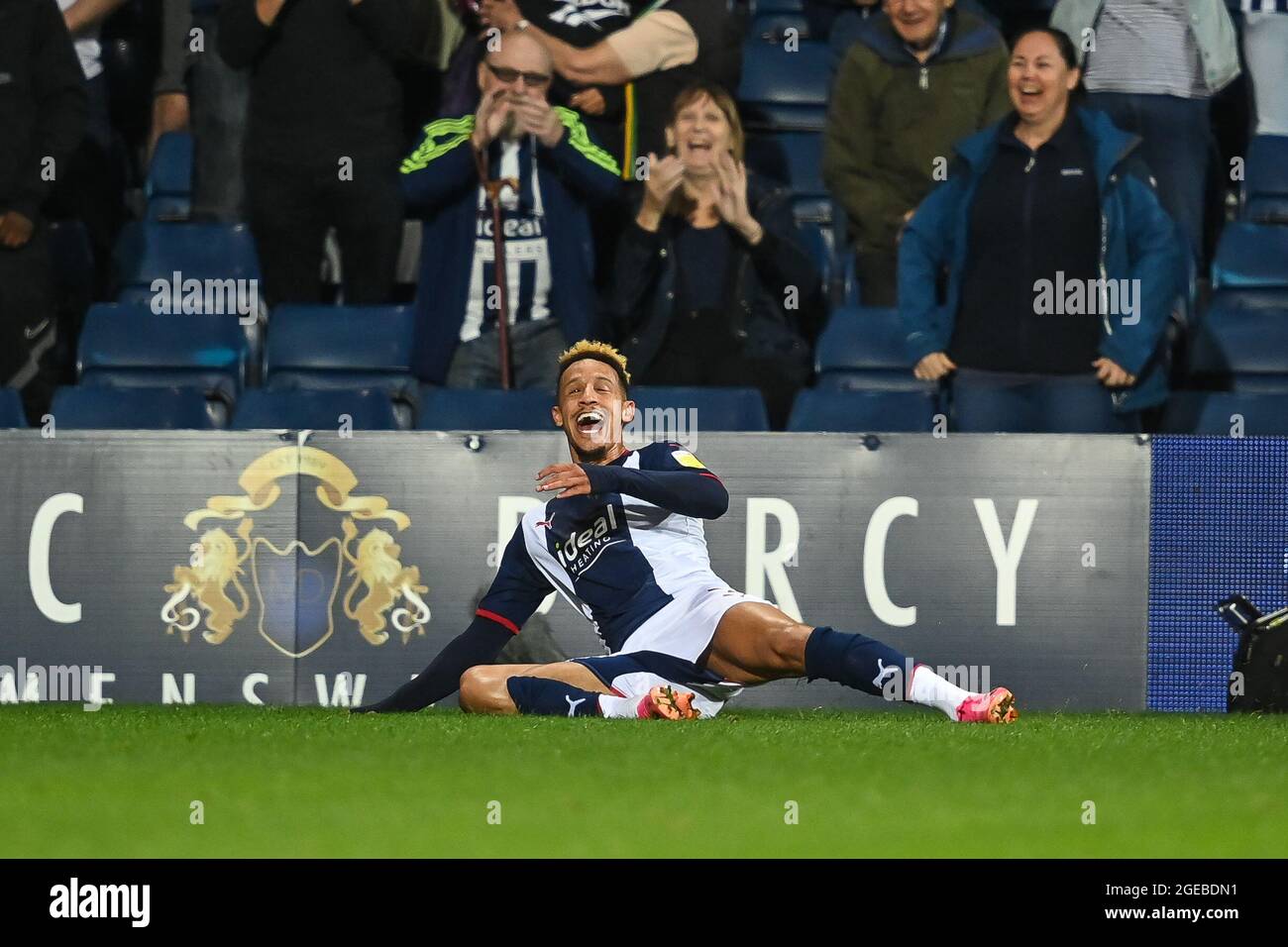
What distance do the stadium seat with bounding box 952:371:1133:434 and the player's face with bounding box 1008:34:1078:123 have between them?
4.30 ft

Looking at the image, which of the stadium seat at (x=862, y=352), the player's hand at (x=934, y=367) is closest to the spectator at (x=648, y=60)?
the stadium seat at (x=862, y=352)

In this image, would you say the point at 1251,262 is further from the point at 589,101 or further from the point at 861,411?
the point at 589,101

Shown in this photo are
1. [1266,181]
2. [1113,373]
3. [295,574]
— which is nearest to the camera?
[295,574]

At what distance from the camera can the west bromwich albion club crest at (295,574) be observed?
810cm

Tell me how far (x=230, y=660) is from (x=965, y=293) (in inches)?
148

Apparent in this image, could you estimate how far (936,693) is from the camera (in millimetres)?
6797

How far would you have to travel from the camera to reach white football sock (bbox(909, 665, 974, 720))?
679cm

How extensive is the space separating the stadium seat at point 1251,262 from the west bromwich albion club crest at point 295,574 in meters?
4.68

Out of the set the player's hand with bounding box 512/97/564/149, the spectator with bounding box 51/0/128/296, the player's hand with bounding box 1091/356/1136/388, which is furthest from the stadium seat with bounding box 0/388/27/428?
the player's hand with bounding box 1091/356/1136/388

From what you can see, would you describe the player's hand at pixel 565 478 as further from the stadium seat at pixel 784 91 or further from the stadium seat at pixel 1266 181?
the stadium seat at pixel 1266 181

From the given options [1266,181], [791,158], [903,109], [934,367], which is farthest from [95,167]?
[1266,181]

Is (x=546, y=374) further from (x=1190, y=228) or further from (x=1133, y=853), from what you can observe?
(x=1133, y=853)

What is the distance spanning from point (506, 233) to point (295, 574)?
2.34 m
